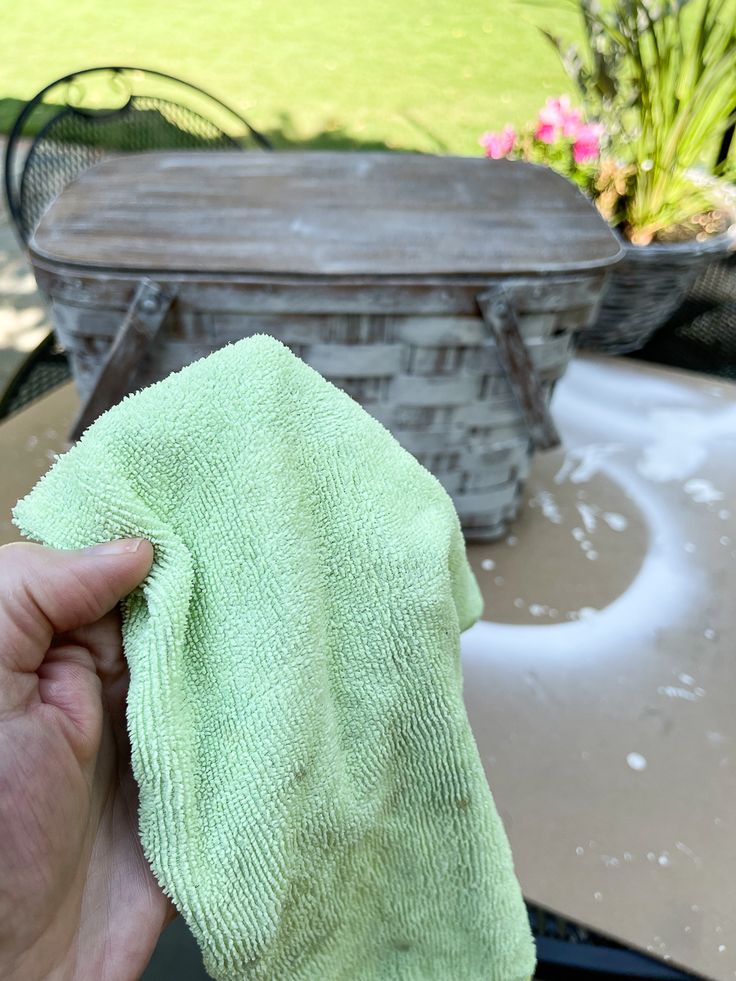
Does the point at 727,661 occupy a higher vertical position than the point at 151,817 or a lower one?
lower

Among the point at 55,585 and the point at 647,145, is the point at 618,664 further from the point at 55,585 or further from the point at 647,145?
the point at 647,145

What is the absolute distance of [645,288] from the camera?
3.53 ft

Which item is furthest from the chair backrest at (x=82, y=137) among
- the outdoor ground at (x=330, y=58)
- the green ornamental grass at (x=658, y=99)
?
the outdoor ground at (x=330, y=58)

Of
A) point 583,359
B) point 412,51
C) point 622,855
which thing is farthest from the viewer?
point 412,51

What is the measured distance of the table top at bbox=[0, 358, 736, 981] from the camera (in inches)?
21.9

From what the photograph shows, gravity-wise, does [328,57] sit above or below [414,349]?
below

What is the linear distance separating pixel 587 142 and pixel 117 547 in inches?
45.3

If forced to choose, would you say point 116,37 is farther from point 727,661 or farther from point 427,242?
point 727,661

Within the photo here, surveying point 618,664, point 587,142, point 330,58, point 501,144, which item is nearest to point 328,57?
point 330,58

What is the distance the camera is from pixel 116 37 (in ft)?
10.2

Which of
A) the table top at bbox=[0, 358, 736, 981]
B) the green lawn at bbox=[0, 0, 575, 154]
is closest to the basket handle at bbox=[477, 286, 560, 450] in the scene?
the table top at bbox=[0, 358, 736, 981]

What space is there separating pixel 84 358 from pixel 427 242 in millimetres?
365

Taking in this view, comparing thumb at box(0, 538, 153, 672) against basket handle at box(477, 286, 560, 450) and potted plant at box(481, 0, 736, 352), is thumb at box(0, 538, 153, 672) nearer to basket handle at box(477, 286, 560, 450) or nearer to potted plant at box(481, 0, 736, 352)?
basket handle at box(477, 286, 560, 450)

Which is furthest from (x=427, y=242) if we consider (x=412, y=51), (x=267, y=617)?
(x=412, y=51)
